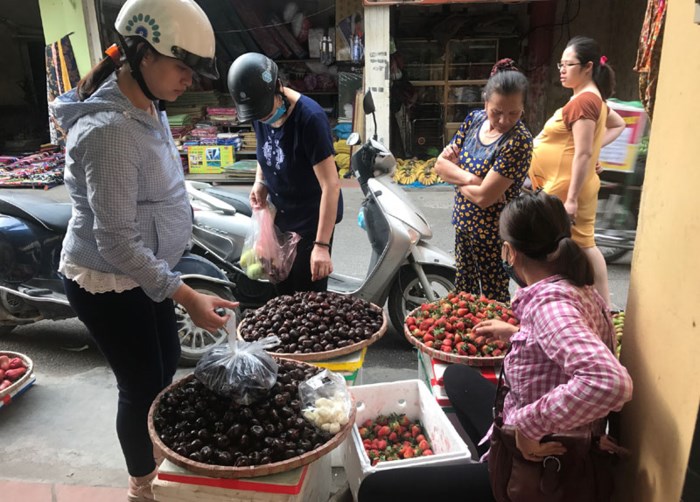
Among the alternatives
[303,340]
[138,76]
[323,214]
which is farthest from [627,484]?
[138,76]

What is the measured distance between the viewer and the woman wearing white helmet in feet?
5.30

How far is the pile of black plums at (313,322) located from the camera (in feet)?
7.73

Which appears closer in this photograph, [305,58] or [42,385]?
[42,385]

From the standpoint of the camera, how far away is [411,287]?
137 inches

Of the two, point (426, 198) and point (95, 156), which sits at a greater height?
point (95, 156)

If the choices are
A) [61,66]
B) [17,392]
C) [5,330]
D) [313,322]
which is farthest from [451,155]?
[61,66]

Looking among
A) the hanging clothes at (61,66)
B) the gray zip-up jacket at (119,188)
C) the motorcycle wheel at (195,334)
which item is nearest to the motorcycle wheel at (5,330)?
the motorcycle wheel at (195,334)

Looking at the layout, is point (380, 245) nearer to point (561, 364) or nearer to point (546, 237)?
point (546, 237)

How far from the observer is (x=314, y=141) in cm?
249

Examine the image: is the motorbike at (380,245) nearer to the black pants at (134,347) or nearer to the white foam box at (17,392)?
the white foam box at (17,392)

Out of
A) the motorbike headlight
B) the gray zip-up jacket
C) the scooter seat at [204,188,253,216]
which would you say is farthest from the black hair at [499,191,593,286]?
the scooter seat at [204,188,253,216]

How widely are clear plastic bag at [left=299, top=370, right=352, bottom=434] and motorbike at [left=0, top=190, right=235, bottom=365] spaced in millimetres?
1529

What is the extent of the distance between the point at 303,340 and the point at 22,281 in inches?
85.1

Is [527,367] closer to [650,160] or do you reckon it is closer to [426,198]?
[650,160]
